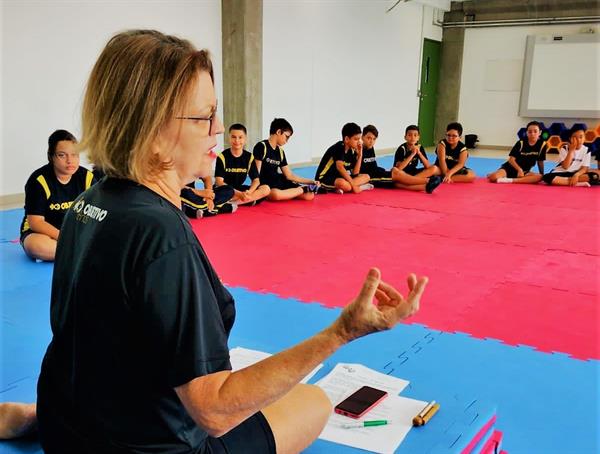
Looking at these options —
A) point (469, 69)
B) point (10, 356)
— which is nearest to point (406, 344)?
point (10, 356)

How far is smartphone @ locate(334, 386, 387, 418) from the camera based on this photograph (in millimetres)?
2119

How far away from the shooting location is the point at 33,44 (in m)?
6.79

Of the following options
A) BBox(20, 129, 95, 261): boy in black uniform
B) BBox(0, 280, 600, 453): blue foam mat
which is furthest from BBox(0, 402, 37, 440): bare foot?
BBox(20, 129, 95, 261): boy in black uniform

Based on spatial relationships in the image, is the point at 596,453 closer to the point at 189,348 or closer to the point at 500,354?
the point at 500,354

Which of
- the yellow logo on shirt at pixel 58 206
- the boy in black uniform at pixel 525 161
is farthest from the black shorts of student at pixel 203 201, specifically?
the boy in black uniform at pixel 525 161

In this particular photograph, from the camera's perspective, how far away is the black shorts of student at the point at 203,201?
6.33m

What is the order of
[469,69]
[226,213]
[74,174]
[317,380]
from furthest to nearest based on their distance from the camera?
1. [469,69]
2. [226,213]
3. [74,174]
4. [317,380]

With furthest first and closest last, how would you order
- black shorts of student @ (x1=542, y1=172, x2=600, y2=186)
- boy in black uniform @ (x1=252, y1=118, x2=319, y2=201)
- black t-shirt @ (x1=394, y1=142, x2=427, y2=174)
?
black shorts of student @ (x1=542, y1=172, x2=600, y2=186)
black t-shirt @ (x1=394, y1=142, x2=427, y2=174)
boy in black uniform @ (x1=252, y1=118, x2=319, y2=201)

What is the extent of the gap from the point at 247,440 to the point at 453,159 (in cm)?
891

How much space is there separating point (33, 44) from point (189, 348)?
22.4ft

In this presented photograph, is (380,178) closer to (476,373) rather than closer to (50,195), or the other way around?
(50,195)

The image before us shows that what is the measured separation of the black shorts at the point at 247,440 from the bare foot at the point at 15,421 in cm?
91

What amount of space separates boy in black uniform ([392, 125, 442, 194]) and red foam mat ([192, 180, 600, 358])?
0.86 metres

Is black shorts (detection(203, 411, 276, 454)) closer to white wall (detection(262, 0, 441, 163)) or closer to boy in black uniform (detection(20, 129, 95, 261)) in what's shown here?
boy in black uniform (detection(20, 129, 95, 261))
